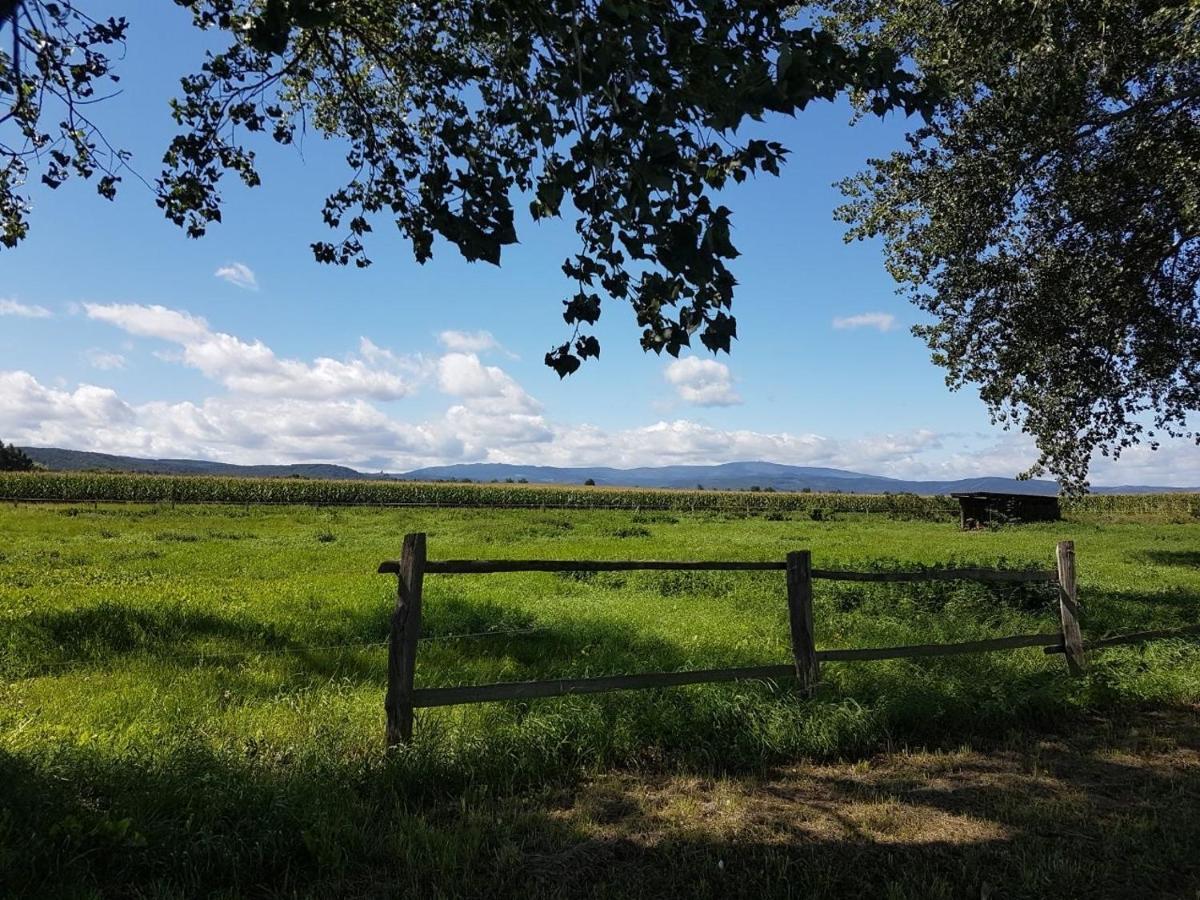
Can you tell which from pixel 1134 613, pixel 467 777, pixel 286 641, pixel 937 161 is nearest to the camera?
pixel 467 777

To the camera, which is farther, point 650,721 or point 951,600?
point 951,600

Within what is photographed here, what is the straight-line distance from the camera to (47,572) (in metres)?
16.3

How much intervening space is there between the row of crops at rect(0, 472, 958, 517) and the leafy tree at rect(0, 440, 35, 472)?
29.3 metres

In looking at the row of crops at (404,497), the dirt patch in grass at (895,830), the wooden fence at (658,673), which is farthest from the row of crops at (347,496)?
the dirt patch in grass at (895,830)

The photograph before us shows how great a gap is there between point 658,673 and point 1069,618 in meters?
5.45

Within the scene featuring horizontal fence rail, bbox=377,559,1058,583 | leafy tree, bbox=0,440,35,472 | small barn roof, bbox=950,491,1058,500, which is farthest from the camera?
leafy tree, bbox=0,440,35,472

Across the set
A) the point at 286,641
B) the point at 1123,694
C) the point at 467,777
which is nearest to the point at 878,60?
the point at 467,777

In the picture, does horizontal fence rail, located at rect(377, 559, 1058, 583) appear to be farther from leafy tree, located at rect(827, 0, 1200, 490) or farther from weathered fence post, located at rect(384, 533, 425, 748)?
leafy tree, located at rect(827, 0, 1200, 490)

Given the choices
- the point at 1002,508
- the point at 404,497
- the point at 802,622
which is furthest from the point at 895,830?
the point at 404,497

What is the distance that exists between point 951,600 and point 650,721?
28.5 feet

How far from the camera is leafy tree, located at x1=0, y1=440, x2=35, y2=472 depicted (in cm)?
8144

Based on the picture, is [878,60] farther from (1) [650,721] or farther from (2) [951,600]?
(2) [951,600]

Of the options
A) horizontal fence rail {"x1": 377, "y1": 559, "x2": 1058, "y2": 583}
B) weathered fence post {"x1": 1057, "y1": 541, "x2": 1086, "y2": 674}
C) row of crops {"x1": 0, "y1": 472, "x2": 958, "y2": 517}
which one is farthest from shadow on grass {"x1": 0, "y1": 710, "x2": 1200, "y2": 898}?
row of crops {"x1": 0, "y1": 472, "x2": 958, "y2": 517}

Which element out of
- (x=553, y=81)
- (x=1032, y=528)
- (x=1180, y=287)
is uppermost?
(x=1180, y=287)
